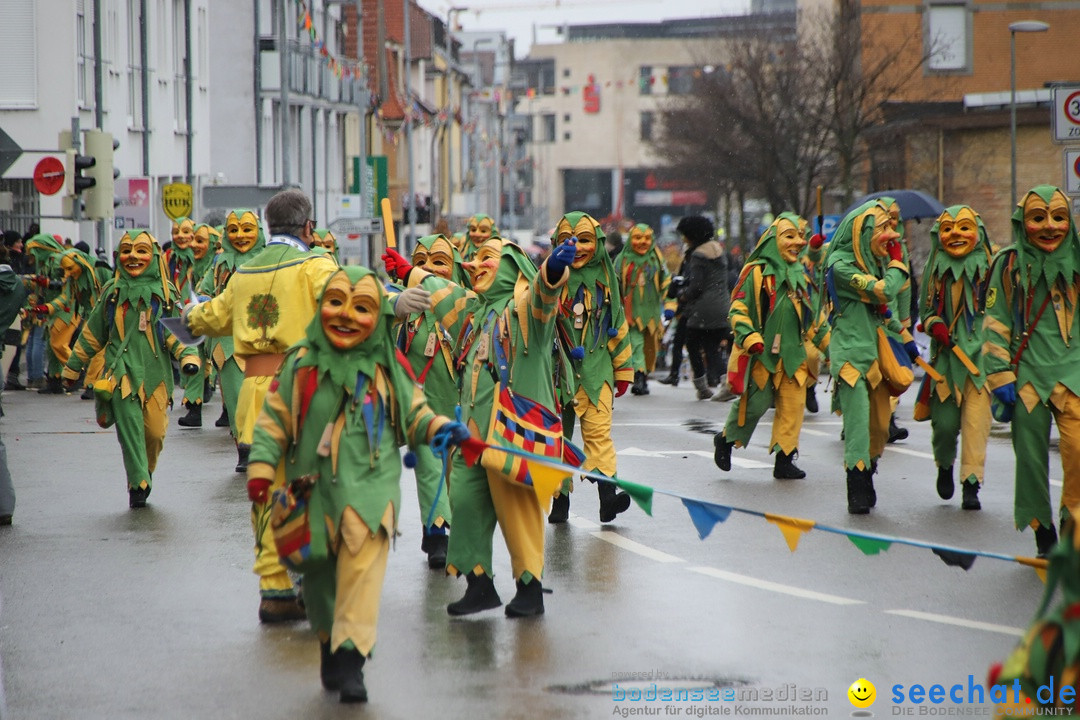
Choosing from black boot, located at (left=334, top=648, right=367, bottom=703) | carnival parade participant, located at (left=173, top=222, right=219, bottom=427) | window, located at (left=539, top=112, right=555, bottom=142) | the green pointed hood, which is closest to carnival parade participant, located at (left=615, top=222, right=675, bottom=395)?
carnival parade participant, located at (left=173, top=222, right=219, bottom=427)

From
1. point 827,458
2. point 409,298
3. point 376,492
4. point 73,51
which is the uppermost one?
point 73,51

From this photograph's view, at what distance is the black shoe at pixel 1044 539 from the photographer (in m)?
9.31

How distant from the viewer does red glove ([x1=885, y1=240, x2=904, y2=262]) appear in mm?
11410

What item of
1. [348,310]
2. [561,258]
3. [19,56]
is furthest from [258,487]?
[19,56]

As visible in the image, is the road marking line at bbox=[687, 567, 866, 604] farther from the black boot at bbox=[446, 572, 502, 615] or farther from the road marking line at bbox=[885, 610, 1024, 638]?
the black boot at bbox=[446, 572, 502, 615]

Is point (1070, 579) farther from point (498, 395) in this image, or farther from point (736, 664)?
point (498, 395)

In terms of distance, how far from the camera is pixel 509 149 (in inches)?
3903

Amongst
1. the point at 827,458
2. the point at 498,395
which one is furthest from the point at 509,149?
the point at 498,395

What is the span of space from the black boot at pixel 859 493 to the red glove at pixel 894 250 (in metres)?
1.51

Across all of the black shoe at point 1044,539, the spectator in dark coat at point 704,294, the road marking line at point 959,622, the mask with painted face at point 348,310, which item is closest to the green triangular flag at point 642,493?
the mask with painted face at point 348,310

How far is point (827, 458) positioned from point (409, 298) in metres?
7.57

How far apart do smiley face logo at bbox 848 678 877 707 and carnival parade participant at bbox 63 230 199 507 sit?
6391 mm

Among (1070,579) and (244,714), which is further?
(244,714)

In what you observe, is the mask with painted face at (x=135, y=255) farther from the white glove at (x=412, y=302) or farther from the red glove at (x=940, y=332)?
the red glove at (x=940, y=332)
